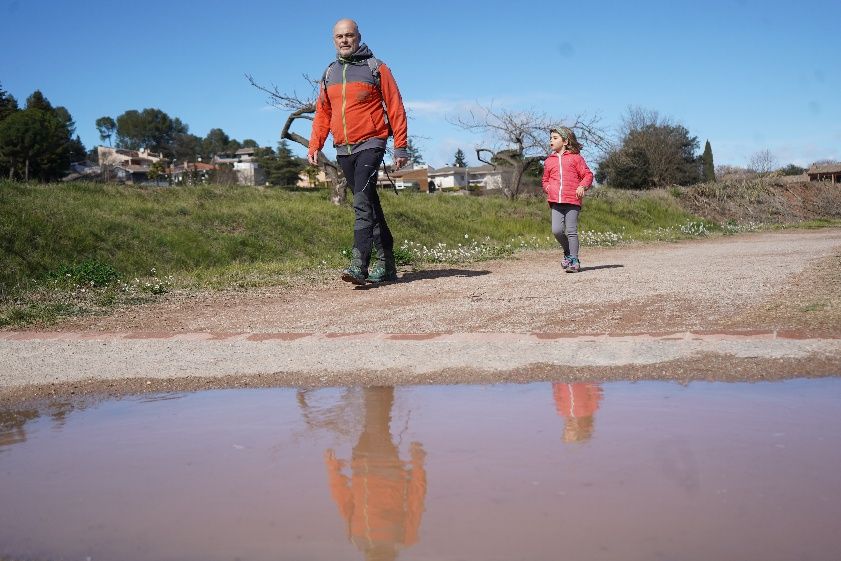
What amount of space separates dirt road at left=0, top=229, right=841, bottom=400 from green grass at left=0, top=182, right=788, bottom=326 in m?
1.13

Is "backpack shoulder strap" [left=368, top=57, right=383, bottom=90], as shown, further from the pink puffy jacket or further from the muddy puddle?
the muddy puddle

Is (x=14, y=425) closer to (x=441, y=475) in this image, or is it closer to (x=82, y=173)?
(x=441, y=475)

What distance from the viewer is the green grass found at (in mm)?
8484

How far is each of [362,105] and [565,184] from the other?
279cm

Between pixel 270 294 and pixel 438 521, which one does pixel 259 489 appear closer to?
pixel 438 521

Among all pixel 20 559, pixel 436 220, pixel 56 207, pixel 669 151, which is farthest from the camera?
pixel 669 151

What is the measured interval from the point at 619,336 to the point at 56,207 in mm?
9150

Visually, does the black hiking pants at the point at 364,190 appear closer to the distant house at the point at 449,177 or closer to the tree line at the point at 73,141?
the tree line at the point at 73,141

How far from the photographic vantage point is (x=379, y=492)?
263 centimetres

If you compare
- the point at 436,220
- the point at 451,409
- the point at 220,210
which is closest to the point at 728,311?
the point at 451,409

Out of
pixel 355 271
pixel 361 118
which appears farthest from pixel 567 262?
pixel 361 118

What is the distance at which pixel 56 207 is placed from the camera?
11.6 m

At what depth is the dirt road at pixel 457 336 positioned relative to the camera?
4246mm

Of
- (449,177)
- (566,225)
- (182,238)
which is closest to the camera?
(566,225)
